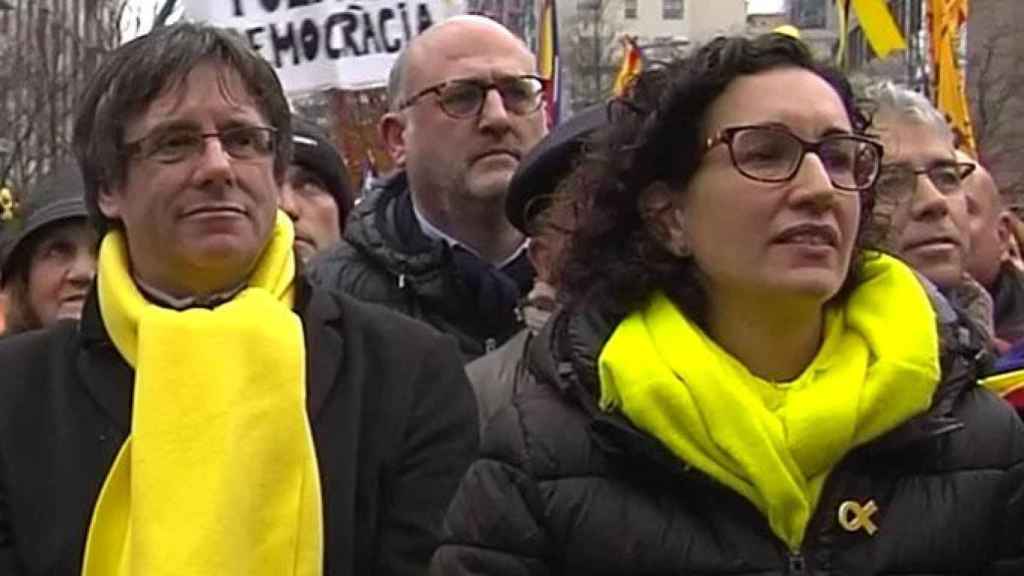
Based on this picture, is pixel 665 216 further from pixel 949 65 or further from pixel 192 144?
pixel 949 65

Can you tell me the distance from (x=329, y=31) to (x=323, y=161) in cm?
130

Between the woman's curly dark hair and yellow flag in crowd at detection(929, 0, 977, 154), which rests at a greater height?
the woman's curly dark hair

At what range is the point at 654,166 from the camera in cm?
332

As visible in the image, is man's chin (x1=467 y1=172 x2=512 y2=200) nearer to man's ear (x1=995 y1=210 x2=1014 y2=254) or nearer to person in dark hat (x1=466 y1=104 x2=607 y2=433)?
person in dark hat (x1=466 y1=104 x2=607 y2=433)

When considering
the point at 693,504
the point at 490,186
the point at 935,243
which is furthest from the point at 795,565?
the point at 490,186

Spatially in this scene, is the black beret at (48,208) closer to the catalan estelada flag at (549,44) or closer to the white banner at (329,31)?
the white banner at (329,31)

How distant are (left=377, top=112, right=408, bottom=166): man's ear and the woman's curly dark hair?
5.90 feet

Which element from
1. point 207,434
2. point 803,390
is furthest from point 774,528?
point 207,434

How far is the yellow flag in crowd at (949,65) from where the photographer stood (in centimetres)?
809

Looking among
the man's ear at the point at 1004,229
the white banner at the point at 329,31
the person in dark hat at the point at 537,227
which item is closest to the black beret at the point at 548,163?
the person in dark hat at the point at 537,227

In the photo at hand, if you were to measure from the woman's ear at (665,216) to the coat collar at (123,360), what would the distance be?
0.66 metres

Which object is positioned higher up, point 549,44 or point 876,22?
point 876,22

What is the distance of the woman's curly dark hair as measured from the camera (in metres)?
3.27

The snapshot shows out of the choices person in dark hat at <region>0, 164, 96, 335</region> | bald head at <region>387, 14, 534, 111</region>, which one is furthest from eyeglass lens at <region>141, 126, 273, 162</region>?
bald head at <region>387, 14, 534, 111</region>
